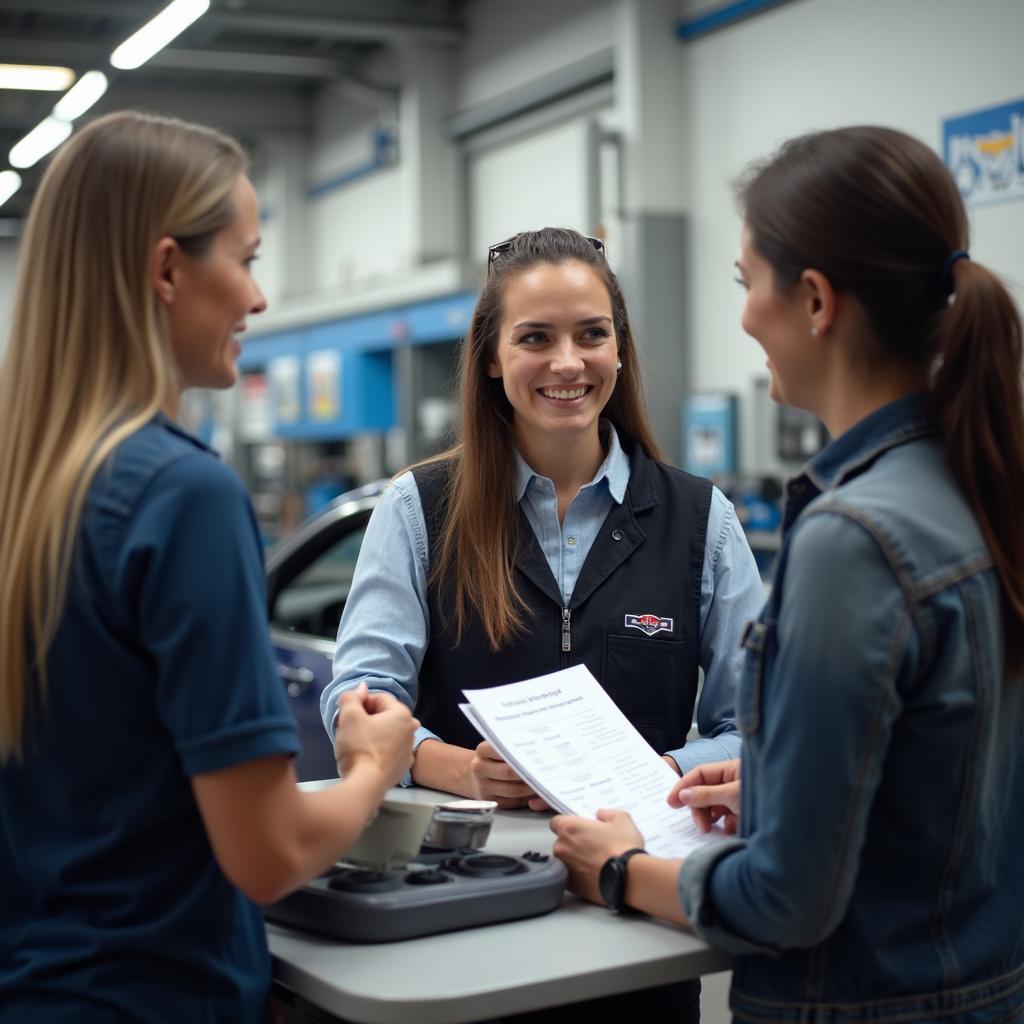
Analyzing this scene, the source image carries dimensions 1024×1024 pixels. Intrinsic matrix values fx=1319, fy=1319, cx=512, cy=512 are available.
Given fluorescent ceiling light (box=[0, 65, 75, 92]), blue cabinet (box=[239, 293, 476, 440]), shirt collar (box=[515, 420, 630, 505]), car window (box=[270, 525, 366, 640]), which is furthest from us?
fluorescent ceiling light (box=[0, 65, 75, 92])

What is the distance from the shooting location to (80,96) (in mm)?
8531

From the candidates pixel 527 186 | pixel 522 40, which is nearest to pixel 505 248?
pixel 527 186

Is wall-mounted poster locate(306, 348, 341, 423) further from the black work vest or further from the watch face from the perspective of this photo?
the watch face

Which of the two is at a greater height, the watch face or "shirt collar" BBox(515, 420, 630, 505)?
"shirt collar" BBox(515, 420, 630, 505)

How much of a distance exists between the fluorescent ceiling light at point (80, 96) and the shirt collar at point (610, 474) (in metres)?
6.75

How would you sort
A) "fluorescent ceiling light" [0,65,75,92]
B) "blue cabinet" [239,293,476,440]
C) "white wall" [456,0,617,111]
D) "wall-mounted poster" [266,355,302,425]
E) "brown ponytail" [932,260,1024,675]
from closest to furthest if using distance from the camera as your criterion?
"brown ponytail" [932,260,1024,675]
"white wall" [456,0,617,111]
"blue cabinet" [239,293,476,440]
"fluorescent ceiling light" [0,65,75,92]
"wall-mounted poster" [266,355,302,425]

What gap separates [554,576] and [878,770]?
2.76ft

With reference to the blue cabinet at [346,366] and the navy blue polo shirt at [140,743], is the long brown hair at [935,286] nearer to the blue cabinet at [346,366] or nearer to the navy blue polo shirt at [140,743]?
the navy blue polo shirt at [140,743]

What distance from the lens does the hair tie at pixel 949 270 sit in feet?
3.98

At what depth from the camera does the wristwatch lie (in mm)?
1352

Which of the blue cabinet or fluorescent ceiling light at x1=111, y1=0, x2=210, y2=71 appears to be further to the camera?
the blue cabinet

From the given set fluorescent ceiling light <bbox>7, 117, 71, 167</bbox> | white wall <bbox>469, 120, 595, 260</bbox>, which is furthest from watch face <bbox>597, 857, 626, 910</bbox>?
fluorescent ceiling light <bbox>7, 117, 71, 167</bbox>

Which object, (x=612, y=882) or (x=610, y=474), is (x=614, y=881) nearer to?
(x=612, y=882)

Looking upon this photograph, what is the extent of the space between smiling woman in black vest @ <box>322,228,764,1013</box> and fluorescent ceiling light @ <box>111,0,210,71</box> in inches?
210
